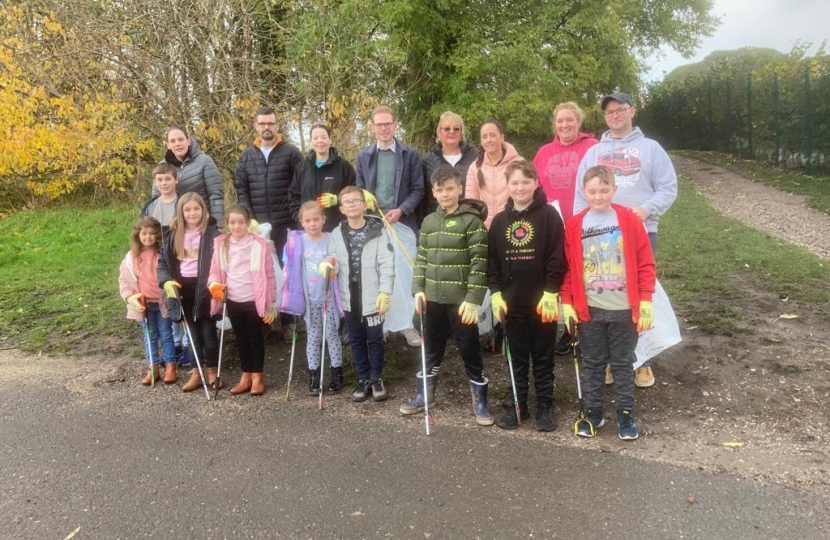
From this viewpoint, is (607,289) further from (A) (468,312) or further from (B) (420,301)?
(B) (420,301)

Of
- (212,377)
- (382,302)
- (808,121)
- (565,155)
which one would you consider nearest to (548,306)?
(382,302)

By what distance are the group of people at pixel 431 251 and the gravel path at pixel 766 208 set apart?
513cm

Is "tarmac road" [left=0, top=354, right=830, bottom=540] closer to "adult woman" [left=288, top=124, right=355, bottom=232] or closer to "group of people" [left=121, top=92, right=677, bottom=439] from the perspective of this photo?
"group of people" [left=121, top=92, right=677, bottom=439]

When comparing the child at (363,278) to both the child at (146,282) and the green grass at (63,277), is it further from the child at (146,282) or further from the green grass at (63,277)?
the green grass at (63,277)

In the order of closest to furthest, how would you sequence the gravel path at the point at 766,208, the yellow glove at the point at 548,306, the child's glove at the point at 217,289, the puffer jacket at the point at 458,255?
the yellow glove at the point at 548,306, the puffer jacket at the point at 458,255, the child's glove at the point at 217,289, the gravel path at the point at 766,208

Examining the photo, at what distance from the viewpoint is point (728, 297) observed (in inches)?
248

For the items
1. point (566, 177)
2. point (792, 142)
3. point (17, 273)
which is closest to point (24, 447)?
point (566, 177)

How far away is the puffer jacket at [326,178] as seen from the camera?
551 centimetres

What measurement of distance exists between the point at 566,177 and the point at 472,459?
2.37 metres

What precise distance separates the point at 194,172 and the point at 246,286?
4.48 ft

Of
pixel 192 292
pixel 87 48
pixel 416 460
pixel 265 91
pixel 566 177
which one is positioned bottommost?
pixel 416 460

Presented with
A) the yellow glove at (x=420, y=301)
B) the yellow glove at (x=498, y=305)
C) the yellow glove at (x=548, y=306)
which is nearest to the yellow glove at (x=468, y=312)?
the yellow glove at (x=498, y=305)

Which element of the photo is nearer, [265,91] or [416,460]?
[416,460]

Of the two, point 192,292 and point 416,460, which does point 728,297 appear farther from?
point 192,292
